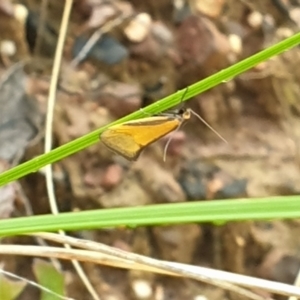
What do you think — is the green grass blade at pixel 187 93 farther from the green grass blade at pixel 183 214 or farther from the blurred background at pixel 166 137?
the blurred background at pixel 166 137

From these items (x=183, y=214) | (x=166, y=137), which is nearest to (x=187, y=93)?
(x=183, y=214)

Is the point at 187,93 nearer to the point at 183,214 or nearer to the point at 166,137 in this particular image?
the point at 183,214

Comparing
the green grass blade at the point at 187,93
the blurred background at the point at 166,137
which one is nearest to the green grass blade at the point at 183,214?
the green grass blade at the point at 187,93

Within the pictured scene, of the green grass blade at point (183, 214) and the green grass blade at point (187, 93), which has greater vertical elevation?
the green grass blade at point (187, 93)

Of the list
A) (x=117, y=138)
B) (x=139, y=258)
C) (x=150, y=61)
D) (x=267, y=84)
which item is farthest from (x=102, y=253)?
A: (x=267, y=84)

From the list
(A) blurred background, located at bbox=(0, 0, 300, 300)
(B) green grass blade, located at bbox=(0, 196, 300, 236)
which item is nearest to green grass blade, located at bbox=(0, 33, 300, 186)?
(B) green grass blade, located at bbox=(0, 196, 300, 236)

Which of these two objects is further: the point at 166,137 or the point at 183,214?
the point at 166,137

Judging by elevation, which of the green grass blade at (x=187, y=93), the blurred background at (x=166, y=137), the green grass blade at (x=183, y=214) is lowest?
the green grass blade at (x=183, y=214)

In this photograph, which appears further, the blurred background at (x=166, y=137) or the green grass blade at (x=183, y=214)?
the blurred background at (x=166, y=137)

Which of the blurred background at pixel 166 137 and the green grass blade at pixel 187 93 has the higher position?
the blurred background at pixel 166 137
